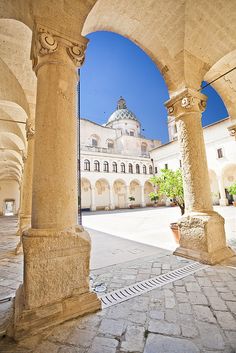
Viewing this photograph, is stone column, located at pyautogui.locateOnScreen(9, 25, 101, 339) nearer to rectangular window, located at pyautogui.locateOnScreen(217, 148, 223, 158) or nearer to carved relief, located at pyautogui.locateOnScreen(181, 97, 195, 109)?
carved relief, located at pyautogui.locateOnScreen(181, 97, 195, 109)

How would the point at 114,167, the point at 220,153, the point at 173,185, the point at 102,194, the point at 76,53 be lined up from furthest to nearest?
the point at 102,194 < the point at 114,167 < the point at 220,153 < the point at 173,185 < the point at 76,53

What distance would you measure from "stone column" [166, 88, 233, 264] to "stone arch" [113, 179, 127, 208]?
25615 mm

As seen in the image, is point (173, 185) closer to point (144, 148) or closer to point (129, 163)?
point (129, 163)

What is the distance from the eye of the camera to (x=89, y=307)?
2117mm

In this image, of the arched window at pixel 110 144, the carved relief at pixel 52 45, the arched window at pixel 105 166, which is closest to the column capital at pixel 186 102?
the carved relief at pixel 52 45

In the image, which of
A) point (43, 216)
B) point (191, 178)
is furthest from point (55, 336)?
point (191, 178)

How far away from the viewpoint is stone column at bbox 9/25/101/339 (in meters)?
1.93

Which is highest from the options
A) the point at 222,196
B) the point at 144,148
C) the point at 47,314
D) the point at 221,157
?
the point at 144,148

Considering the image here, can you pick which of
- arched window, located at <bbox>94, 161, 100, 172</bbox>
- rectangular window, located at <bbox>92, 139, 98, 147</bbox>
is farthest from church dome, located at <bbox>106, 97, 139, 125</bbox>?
arched window, located at <bbox>94, 161, 100, 172</bbox>

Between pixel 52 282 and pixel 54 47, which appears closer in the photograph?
pixel 52 282

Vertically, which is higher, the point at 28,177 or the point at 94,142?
the point at 94,142

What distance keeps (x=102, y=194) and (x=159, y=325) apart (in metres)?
27.1

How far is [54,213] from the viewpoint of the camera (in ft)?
7.06

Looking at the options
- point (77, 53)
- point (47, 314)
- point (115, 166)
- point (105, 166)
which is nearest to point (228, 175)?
point (115, 166)
